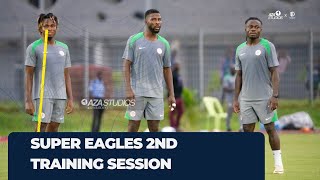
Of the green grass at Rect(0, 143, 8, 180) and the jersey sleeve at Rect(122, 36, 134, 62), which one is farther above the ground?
the jersey sleeve at Rect(122, 36, 134, 62)

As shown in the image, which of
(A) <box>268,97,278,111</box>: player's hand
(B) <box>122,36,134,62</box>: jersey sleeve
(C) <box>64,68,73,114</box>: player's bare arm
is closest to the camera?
(C) <box>64,68,73,114</box>: player's bare arm

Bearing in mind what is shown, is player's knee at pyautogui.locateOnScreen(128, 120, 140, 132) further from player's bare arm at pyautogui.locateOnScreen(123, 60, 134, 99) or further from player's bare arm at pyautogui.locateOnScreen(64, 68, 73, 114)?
player's bare arm at pyautogui.locateOnScreen(64, 68, 73, 114)

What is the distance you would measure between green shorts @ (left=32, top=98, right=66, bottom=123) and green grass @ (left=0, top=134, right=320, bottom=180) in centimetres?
66

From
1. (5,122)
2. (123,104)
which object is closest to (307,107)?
(5,122)

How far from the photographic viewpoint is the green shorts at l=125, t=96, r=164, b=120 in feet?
48.6

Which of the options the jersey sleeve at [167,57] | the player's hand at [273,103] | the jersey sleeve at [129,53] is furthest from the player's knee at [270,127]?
the jersey sleeve at [129,53]

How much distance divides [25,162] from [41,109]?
246 centimetres

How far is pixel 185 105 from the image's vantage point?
28406 mm

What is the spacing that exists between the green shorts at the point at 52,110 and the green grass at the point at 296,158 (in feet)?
2.16

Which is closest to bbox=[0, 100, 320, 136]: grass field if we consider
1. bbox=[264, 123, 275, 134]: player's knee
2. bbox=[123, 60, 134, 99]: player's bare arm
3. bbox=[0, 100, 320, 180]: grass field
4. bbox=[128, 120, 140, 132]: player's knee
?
bbox=[0, 100, 320, 180]: grass field

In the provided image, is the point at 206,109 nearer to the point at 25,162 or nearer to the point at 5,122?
the point at 5,122

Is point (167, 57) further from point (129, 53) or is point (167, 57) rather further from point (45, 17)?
point (45, 17)

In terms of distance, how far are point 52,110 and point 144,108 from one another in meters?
1.27

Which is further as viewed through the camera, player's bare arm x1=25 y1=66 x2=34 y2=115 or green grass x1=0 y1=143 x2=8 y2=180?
green grass x1=0 y1=143 x2=8 y2=180
